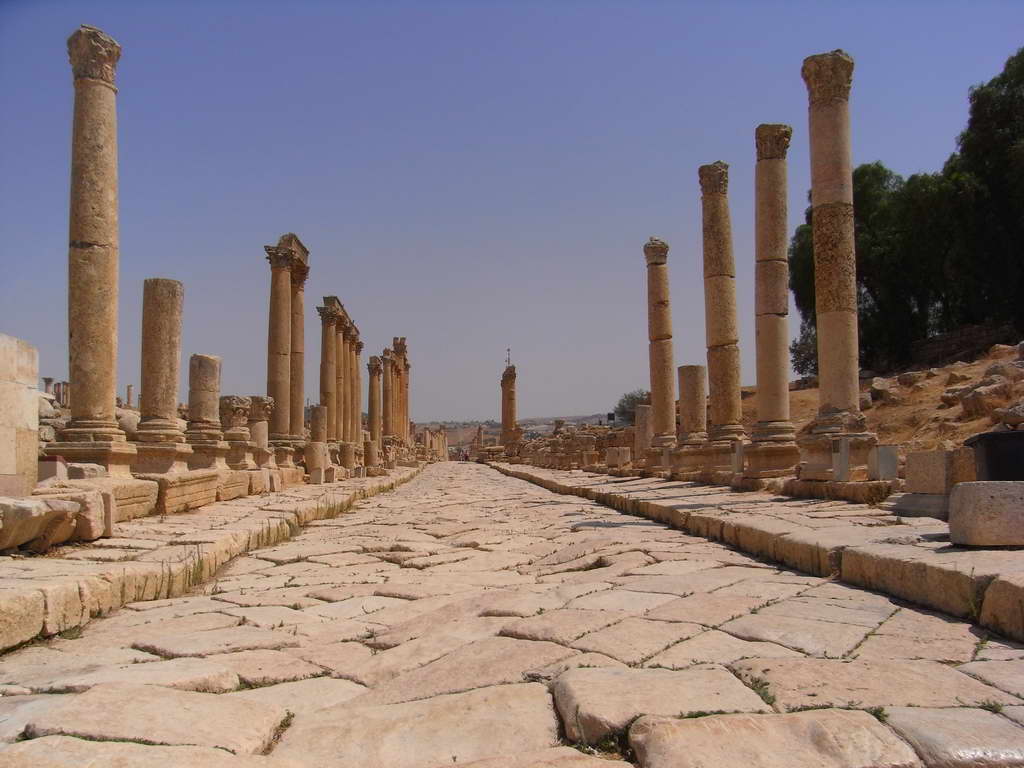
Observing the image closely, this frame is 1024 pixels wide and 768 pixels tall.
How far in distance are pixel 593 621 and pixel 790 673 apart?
1.13 m

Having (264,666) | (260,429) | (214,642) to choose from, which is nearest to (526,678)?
(264,666)

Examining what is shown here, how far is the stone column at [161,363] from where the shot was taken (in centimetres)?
1163

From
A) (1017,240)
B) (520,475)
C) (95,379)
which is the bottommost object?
(520,475)

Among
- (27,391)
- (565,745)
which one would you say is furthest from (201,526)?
(565,745)

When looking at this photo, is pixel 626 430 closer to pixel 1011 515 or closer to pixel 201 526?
pixel 201 526

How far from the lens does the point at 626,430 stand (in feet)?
89.4

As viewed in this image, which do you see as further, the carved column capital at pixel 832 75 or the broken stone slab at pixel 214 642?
the carved column capital at pixel 832 75

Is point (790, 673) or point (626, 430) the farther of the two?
point (626, 430)

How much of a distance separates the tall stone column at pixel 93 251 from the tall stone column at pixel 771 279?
866 cm

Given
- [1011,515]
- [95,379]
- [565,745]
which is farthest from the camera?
[95,379]

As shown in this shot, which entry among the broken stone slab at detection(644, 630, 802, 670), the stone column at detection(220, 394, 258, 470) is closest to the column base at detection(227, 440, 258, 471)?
the stone column at detection(220, 394, 258, 470)

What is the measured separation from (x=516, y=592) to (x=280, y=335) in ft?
56.9

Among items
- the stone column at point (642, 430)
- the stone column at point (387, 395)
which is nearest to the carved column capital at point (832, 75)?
the stone column at point (642, 430)

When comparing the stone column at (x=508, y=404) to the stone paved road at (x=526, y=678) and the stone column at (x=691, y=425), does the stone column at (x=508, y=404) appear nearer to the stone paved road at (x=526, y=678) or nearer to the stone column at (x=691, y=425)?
the stone column at (x=691, y=425)
